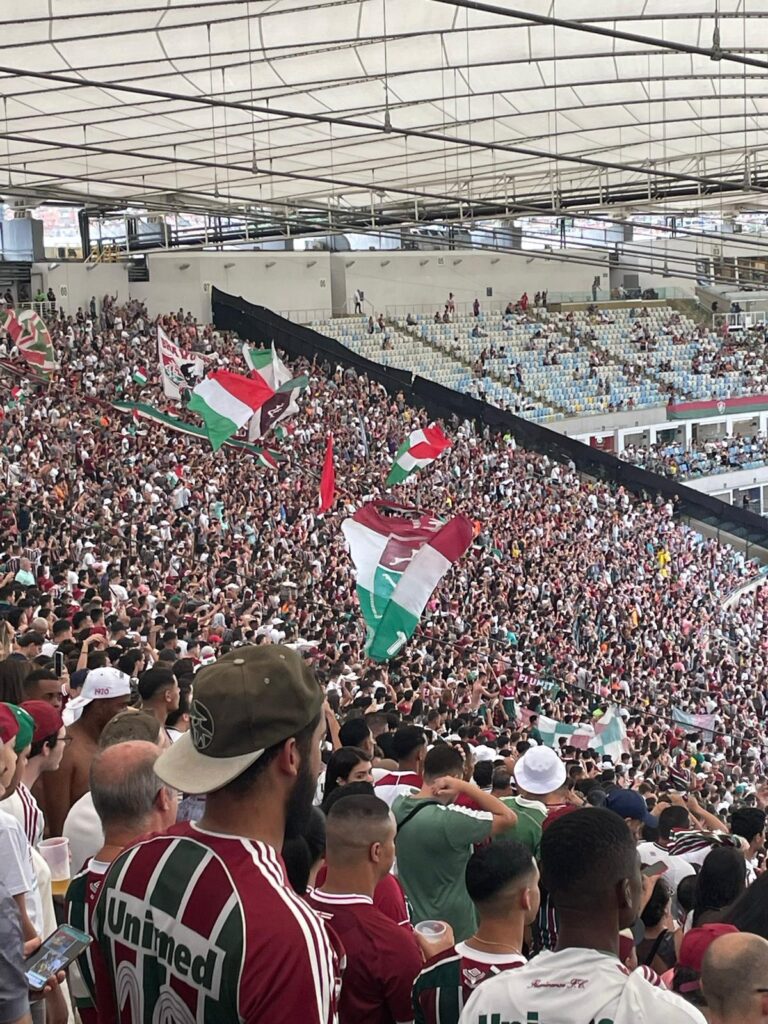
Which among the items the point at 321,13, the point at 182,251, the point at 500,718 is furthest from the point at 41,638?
the point at 182,251

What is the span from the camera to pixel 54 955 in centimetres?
294

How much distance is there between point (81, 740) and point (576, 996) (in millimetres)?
3388

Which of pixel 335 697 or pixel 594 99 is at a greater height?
pixel 594 99

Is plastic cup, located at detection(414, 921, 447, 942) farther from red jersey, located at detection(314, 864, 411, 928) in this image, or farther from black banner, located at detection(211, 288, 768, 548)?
black banner, located at detection(211, 288, 768, 548)

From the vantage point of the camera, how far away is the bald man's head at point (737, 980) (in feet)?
9.16

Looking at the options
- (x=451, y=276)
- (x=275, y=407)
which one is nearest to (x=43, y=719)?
(x=275, y=407)

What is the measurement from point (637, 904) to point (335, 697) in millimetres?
7769

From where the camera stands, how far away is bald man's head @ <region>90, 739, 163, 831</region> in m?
3.35

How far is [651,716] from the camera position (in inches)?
687

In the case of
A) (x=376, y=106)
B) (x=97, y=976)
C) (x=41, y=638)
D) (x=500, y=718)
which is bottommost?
(x=500, y=718)

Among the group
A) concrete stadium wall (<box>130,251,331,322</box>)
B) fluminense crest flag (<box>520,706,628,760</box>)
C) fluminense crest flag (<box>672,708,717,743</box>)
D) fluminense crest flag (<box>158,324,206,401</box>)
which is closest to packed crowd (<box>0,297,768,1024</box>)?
fluminense crest flag (<box>672,708,717,743</box>)

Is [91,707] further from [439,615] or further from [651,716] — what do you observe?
[439,615]

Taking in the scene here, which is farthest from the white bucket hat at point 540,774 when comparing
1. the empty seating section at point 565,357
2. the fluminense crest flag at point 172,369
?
the empty seating section at point 565,357

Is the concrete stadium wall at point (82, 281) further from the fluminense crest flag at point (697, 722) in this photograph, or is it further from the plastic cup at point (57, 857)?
the plastic cup at point (57, 857)
